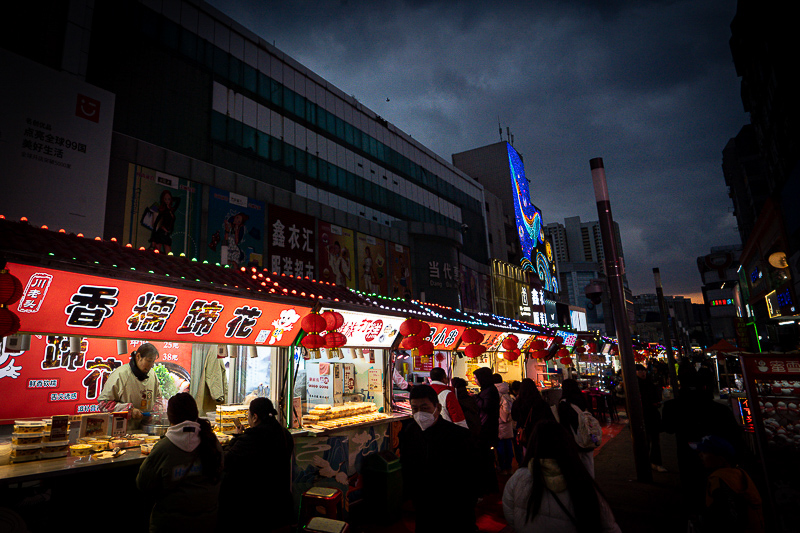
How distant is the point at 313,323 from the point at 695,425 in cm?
592

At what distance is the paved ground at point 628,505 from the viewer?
21.2 ft

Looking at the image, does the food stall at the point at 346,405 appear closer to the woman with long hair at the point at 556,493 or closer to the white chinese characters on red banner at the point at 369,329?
the white chinese characters on red banner at the point at 369,329

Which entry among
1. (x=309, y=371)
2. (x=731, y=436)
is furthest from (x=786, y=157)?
(x=309, y=371)

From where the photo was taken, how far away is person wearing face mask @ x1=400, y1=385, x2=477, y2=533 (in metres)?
4.02

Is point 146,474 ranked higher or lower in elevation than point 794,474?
higher

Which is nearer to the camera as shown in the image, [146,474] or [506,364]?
[146,474]

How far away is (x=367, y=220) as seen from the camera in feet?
69.7

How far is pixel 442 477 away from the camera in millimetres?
4016

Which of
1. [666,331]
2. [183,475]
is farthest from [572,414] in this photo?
[666,331]

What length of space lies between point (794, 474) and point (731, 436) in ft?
2.21

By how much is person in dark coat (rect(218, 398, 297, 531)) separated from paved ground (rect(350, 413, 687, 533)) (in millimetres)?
2531

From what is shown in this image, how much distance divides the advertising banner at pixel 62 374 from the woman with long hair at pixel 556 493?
7.42m

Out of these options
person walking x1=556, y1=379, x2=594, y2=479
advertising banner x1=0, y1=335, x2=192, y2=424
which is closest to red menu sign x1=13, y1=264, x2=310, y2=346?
advertising banner x1=0, y1=335, x2=192, y2=424

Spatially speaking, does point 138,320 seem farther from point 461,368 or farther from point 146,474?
point 461,368
